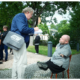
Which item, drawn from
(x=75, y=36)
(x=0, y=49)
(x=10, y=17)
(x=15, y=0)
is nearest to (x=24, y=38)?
(x=0, y=49)

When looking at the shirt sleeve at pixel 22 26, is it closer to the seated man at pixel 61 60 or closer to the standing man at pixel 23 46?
the standing man at pixel 23 46

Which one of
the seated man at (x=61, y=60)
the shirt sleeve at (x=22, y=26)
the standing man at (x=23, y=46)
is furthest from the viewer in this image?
the seated man at (x=61, y=60)

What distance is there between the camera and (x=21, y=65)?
266 centimetres

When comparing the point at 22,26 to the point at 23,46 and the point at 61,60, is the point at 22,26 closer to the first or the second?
the point at 23,46

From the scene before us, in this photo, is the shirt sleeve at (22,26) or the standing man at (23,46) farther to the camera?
the standing man at (23,46)

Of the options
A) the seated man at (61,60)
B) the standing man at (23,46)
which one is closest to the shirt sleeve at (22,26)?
the standing man at (23,46)

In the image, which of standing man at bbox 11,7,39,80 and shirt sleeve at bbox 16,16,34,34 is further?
standing man at bbox 11,7,39,80

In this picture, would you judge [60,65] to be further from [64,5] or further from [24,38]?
[64,5]

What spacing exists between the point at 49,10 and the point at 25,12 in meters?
18.4

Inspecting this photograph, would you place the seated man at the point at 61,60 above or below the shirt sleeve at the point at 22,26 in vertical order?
below

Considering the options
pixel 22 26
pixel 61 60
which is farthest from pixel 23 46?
pixel 61 60

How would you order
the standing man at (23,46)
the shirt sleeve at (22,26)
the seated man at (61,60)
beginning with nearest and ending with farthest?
the shirt sleeve at (22,26)
the standing man at (23,46)
the seated man at (61,60)

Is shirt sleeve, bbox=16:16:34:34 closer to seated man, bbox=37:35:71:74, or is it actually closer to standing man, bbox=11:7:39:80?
standing man, bbox=11:7:39:80

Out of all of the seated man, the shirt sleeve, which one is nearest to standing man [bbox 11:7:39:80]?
the shirt sleeve
